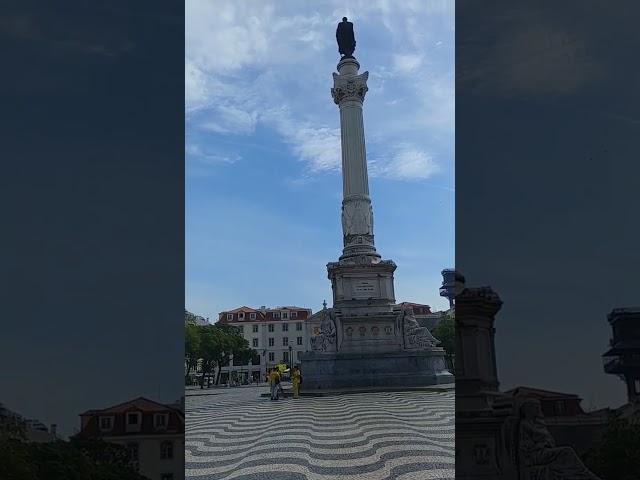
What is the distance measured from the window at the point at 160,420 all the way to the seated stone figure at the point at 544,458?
212 centimetres

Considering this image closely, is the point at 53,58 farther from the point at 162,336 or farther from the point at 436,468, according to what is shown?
the point at 436,468

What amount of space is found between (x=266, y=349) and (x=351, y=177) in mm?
41850

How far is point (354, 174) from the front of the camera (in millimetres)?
26828

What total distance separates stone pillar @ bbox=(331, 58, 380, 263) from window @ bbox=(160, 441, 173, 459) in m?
22.3

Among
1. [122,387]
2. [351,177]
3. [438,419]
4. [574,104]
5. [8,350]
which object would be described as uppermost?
[351,177]

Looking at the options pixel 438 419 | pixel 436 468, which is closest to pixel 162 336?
pixel 436 468

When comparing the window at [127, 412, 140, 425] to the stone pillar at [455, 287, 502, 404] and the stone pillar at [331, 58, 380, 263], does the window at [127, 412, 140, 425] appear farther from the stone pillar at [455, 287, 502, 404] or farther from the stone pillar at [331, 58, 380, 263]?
the stone pillar at [331, 58, 380, 263]

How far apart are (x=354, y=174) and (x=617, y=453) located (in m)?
23.7

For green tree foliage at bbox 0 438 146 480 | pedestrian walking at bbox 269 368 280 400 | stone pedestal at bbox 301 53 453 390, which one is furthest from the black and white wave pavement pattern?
stone pedestal at bbox 301 53 453 390

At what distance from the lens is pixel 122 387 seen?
363 centimetres

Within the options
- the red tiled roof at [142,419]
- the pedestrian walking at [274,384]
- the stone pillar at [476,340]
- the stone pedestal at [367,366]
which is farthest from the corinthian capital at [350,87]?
the red tiled roof at [142,419]

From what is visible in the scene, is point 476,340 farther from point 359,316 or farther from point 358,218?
point 358,218

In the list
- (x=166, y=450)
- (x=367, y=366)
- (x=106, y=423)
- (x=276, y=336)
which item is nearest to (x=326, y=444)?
(x=166, y=450)

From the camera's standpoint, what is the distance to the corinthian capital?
90.2 ft
